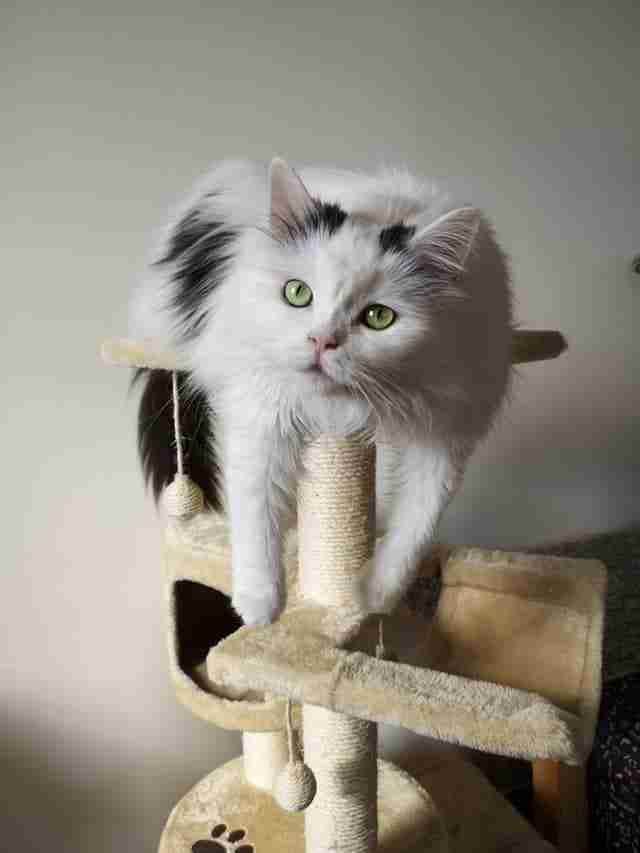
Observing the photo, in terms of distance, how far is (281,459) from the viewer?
0.84 metres

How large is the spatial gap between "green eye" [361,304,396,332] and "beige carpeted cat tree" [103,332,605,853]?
239mm

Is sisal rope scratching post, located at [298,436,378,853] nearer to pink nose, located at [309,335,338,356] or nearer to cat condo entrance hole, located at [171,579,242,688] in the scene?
pink nose, located at [309,335,338,356]

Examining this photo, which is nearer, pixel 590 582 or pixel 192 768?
pixel 590 582

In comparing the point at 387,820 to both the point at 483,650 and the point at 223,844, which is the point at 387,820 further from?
the point at 483,650

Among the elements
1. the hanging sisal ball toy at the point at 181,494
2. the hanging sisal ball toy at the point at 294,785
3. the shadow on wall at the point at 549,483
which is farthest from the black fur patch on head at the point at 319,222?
the shadow on wall at the point at 549,483

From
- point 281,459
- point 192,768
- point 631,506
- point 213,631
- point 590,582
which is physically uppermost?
point 281,459

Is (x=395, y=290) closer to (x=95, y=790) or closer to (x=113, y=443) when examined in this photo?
(x=113, y=443)

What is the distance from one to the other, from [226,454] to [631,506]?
1.39 m

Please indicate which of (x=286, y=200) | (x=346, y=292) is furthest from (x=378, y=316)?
(x=286, y=200)

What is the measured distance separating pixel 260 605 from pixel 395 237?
1.58 feet

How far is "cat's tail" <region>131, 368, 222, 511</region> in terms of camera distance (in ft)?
3.67

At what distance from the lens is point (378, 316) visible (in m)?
0.68

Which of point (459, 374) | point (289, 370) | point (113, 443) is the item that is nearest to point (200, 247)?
point (289, 370)

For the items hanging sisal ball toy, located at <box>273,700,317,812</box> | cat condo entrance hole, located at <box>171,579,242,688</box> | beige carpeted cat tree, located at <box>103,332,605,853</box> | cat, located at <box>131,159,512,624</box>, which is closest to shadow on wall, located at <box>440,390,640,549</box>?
beige carpeted cat tree, located at <box>103,332,605,853</box>
